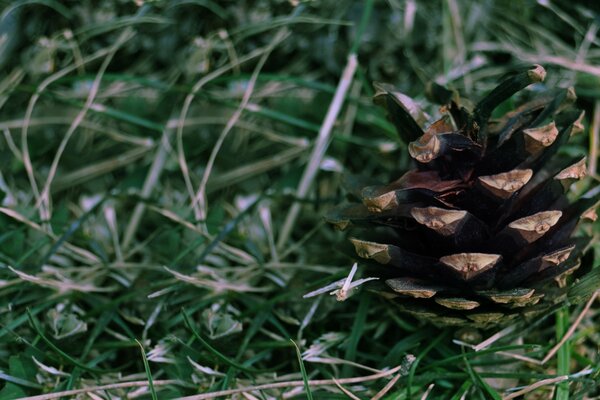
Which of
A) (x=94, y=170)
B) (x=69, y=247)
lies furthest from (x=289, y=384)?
(x=94, y=170)

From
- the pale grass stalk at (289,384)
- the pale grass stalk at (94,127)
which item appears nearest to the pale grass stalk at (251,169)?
the pale grass stalk at (94,127)

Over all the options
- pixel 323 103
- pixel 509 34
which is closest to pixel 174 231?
pixel 323 103

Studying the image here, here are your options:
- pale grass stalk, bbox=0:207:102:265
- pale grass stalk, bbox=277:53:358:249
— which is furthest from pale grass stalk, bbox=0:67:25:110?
pale grass stalk, bbox=277:53:358:249

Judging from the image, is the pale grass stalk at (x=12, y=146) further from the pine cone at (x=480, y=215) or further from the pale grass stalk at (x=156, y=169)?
the pine cone at (x=480, y=215)

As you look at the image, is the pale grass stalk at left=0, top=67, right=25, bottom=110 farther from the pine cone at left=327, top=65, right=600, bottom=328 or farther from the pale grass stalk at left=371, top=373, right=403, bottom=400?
the pale grass stalk at left=371, top=373, right=403, bottom=400

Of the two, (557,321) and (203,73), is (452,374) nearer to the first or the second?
(557,321)

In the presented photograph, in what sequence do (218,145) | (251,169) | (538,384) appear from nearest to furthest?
(538,384)
(218,145)
(251,169)

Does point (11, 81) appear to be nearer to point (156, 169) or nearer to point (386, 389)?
point (156, 169)
